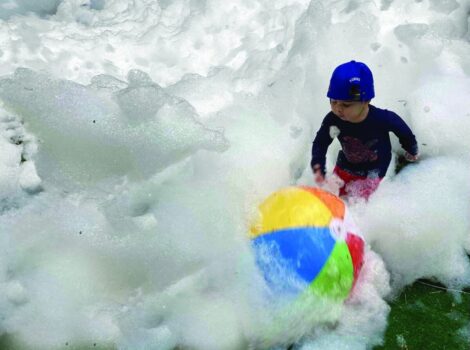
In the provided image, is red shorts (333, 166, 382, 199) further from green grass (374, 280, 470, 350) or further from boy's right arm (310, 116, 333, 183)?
green grass (374, 280, 470, 350)

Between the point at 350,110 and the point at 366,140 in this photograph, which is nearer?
the point at 350,110

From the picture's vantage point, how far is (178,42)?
5258 mm

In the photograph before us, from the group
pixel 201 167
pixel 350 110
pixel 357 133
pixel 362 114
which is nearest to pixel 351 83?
pixel 350 110

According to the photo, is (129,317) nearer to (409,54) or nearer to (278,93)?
(278,93)

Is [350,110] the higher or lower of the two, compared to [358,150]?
higher

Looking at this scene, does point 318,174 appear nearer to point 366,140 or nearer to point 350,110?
point 366,140

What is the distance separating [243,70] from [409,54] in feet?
4.38

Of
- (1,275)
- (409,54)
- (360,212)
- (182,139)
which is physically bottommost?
(1,275)

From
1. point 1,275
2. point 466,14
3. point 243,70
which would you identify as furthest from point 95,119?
point 466,14

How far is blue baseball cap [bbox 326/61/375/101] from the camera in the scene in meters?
3.20

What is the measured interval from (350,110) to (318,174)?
0.60 metres

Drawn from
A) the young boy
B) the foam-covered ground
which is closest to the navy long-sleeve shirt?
the young boy

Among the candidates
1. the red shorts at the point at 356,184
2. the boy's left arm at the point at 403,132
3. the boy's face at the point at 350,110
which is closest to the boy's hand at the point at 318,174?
the red shorts at the point at 356,184

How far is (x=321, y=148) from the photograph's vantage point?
3.74m
